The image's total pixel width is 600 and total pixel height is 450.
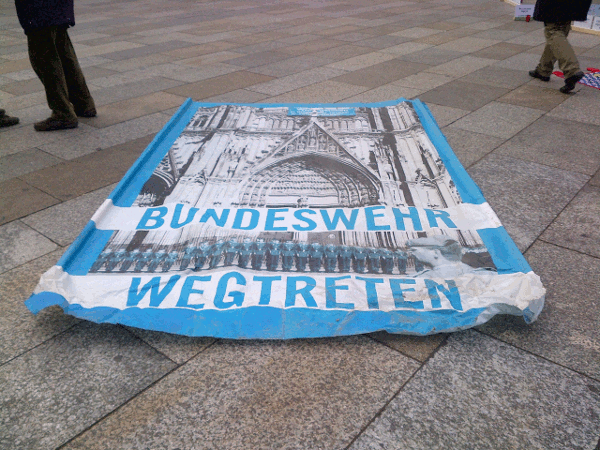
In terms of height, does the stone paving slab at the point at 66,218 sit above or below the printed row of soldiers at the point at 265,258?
below

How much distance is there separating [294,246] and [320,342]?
628 mm

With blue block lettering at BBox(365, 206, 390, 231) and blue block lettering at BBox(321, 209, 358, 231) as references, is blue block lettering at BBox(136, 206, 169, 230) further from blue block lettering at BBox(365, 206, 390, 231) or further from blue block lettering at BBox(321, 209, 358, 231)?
blue block lettering at BBox(365, 206, 390, 231)

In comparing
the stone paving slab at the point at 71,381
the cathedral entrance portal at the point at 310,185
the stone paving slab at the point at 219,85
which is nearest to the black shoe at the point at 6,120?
the stone paving slab at the point at 219,85

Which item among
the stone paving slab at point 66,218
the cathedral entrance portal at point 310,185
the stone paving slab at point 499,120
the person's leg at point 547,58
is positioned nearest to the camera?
the stone paving slab at point 66,218

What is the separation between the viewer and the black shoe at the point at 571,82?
193 inches

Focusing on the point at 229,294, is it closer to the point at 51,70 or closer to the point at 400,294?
the point at 400,294

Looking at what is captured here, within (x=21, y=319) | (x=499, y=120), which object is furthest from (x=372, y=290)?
(x=499, y=120)

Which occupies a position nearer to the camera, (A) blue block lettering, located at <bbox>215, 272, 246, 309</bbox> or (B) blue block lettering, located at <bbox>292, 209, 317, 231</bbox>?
(A) blue block lettering, located at <bbox>215, 272, 246, 309</bbox>

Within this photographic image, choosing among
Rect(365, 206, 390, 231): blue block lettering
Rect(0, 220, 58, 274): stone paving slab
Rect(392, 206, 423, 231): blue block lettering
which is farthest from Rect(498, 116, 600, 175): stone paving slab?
Rect(0, 220, 58, 274): stone paving slab

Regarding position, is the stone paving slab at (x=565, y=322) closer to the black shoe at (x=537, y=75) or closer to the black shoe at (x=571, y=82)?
the black shoe at (x=571, y=82)

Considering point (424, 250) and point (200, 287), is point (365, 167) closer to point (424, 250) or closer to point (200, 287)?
point (424, 250)

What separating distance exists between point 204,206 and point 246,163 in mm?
655

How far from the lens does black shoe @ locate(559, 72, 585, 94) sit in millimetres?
4895

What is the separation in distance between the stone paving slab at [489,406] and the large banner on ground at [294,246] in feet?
0.64
